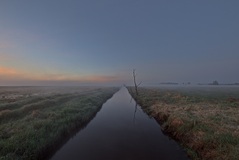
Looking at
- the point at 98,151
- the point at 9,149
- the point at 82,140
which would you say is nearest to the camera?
the point at 9,149

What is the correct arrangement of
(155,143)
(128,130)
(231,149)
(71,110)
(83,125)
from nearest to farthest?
(231,149) < (155,143) < (128,130) < (83,125) < (71,110)

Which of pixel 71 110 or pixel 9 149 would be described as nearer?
pixel 9 149

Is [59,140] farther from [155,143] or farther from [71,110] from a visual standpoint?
[71,110]

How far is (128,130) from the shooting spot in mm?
19297

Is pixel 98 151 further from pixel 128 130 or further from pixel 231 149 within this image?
pixel 231 149

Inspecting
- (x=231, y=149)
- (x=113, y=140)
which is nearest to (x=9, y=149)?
(x=113, y=140)

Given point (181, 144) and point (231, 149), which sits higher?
point (231, 149)

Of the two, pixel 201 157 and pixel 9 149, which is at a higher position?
pixel 9 149

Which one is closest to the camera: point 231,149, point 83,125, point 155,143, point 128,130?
point 231,149

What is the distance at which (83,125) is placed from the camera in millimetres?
21312

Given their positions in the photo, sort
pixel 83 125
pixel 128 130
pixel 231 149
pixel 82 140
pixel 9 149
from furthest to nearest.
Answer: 1. pixel 83 125
2. pixel 128 130
3. pixel 82 140
4. pixel 9 149
5. pixel 231 149

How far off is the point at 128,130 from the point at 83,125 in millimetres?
5311

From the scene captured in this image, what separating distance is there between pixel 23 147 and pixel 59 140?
3784 millimetres

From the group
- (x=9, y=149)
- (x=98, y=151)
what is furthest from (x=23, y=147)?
(x=98, y=151)
